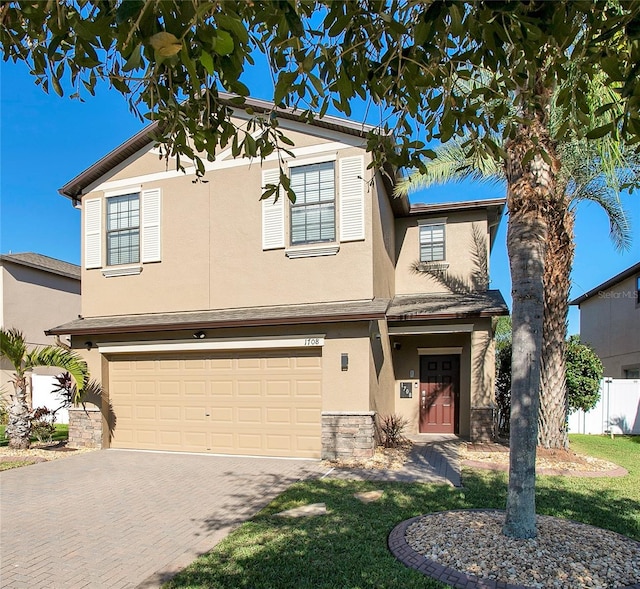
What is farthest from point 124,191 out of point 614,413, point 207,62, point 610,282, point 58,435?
point 610,282

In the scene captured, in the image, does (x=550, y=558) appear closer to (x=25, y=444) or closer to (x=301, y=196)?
(x=301, y=196)

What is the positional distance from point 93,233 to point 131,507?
832 cm

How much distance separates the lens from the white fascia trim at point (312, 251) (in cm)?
1057

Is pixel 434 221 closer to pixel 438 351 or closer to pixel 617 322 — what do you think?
pixel 438 351

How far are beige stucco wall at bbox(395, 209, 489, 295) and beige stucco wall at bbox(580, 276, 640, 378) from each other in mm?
10670

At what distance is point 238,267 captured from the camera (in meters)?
11.3

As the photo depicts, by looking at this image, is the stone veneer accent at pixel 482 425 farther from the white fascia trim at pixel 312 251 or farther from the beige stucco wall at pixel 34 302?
the beige stucco wall at pixel 34 302

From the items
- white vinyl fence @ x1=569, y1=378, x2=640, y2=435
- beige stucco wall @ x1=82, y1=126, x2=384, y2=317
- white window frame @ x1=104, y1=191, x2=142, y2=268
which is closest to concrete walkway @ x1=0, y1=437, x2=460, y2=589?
beige stucco wall @ x1=82, y1=126, x2=384, y2=317

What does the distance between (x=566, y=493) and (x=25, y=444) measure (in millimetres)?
12028

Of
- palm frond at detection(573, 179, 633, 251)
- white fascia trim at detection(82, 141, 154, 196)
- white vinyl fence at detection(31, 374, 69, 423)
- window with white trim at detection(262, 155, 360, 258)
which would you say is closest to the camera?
window with white trim at detection(262, 155, 360, 258)

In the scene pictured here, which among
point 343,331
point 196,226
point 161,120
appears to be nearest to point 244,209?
point 196,226

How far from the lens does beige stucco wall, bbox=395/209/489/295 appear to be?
1395cm

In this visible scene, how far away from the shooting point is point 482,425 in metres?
11.6

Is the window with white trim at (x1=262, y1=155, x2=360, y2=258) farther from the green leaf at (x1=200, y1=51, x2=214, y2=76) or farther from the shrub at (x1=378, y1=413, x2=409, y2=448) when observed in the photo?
the green leaf at (x1=200, y1=51, x2=214, y2=76)
